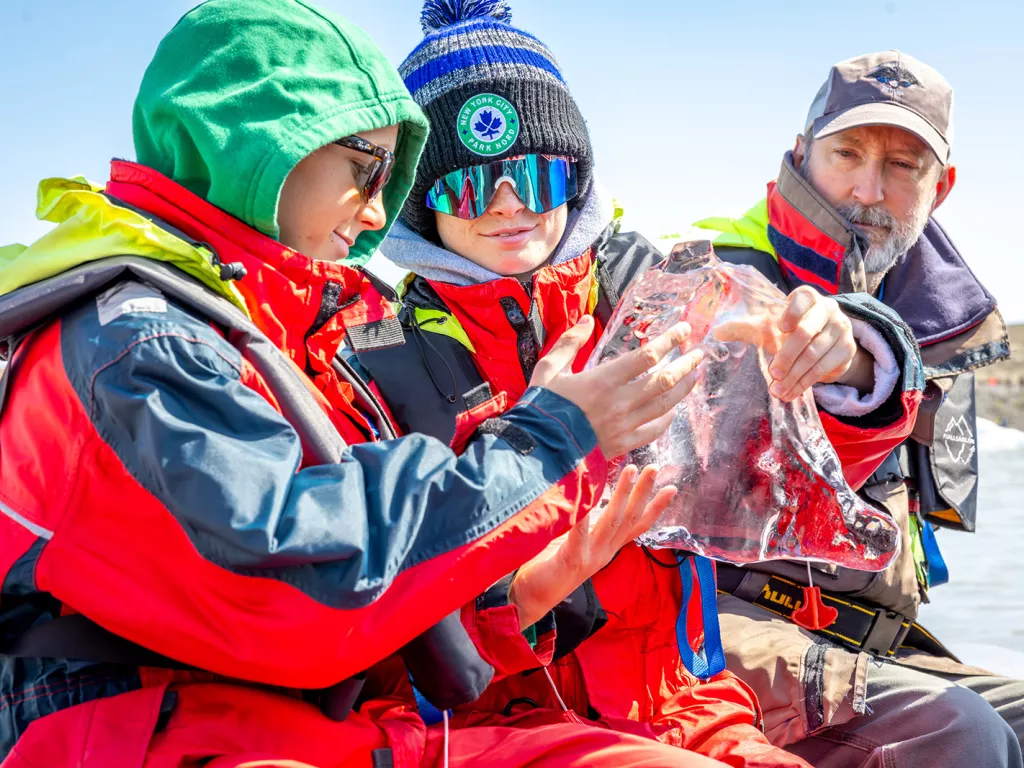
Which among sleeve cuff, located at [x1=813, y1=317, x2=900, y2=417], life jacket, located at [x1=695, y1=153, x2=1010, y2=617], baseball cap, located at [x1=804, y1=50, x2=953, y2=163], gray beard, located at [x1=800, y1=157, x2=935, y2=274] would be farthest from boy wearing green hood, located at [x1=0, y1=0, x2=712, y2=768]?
baseball cap, located at [x1=804, y1=50, x2=953, y2=163]

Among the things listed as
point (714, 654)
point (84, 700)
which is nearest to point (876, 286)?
point (714, 654)

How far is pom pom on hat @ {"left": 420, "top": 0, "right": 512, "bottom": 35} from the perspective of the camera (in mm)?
2922

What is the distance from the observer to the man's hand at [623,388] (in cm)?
166

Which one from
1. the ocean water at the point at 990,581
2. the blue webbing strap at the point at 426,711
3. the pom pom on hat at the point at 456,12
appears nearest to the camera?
the blue webbing strap at the point at 426,711

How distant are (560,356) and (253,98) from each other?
69 centimetres

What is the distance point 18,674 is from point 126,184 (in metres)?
0.85

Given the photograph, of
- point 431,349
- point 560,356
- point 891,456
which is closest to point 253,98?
point 560,356

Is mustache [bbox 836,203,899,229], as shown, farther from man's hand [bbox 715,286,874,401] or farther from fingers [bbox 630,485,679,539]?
fingers [bbox 630,485,679,539]

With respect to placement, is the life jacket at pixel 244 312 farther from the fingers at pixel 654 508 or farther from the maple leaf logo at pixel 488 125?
the maple leaf logo at pixel 488 125

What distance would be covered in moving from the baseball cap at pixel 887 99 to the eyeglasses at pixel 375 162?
198cm

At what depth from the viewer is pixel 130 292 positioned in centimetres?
151

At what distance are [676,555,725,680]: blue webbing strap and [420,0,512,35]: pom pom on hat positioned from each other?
63.6 inches

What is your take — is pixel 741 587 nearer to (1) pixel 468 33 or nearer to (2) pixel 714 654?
(2) pixel 714 654

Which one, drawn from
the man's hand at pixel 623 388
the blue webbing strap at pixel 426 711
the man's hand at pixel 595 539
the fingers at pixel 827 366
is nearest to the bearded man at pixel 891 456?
the fingers at pixel 827 366
